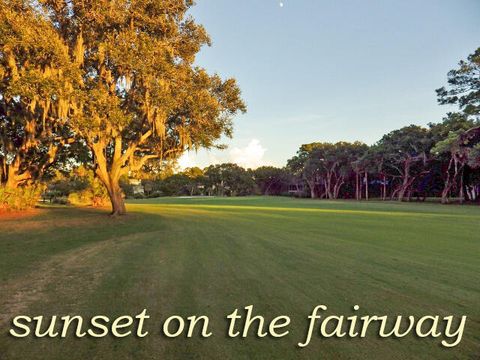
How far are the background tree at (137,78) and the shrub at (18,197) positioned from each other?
18.8 ft

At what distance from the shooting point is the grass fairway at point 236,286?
144 inches

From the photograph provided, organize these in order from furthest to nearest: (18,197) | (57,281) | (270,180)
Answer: (270,180)
(18,197)
(57,281)

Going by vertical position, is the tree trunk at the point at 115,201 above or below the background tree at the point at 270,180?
below

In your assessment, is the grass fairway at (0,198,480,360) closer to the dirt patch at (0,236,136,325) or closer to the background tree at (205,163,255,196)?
the dirt patch at (0,236,136,325)

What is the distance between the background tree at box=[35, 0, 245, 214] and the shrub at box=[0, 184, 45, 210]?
5728 mm

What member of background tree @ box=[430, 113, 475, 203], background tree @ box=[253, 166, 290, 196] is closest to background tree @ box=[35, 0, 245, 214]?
background tree @ box=[430, 113, 475, 203]

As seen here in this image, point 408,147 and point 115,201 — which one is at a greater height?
point 408,147

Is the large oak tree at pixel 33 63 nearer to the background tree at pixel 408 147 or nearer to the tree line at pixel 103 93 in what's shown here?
the tree line at pixel 103 93

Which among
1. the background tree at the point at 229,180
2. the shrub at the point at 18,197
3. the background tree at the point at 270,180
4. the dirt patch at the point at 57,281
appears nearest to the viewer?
the dirt patch at the point at 57,281

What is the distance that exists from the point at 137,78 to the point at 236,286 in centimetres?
1622

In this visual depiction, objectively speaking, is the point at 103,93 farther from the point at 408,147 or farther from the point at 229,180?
the point at 229,180

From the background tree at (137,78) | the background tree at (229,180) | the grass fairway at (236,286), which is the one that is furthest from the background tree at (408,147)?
the background tree at (229,180)

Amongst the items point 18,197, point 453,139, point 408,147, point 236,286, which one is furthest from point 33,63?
point 408,147

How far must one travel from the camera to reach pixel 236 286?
5797 millimetres
